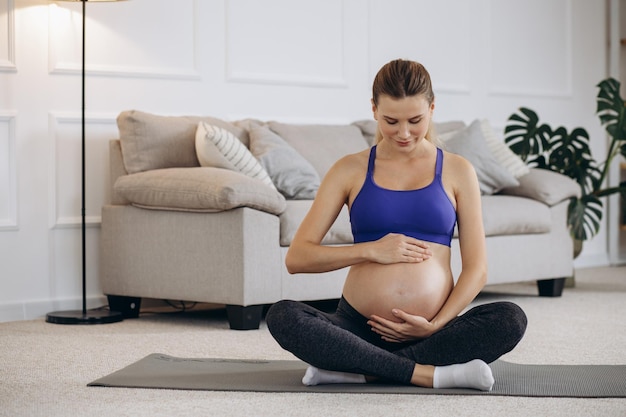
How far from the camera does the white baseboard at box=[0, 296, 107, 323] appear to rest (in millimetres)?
4160

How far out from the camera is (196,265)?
3.90 meters

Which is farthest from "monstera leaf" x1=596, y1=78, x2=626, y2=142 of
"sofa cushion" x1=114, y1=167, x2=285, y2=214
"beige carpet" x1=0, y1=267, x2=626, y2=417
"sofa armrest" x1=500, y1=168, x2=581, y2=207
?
"sofa cushion" x1=114, y1=167, x2=285, y2=214

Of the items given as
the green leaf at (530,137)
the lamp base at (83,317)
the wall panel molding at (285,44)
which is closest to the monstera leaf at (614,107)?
the green leaf at (530,137)

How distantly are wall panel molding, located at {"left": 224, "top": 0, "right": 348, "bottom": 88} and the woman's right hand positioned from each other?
2568 mm

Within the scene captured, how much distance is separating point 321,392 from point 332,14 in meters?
3.18

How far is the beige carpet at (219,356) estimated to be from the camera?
7.27 ft

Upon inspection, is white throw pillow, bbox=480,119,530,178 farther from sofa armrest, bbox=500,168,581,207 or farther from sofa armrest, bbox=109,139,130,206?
sofa armrest, bbox=109,139,130,206

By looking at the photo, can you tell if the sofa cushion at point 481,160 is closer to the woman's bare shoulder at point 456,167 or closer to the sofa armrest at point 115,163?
the sofa armrest at point 115,163

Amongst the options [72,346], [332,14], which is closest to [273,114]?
[332,14]

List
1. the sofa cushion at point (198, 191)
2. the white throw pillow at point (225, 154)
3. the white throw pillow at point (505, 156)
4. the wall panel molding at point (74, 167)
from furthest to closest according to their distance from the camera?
the white throw pillow at point (505, 156)
the wall panel molding at point (74, 167)
the white throw pillow at point (225, 154)
the sofa cushion at point (198, 191)

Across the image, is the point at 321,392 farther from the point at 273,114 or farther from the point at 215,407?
the point at 273,114

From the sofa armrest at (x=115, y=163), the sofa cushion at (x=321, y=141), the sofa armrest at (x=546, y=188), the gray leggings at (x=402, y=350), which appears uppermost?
the sofa cushion at (x=321, y=141)

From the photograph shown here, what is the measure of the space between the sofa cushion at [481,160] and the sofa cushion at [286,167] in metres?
0.87

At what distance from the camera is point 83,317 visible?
395 cm
